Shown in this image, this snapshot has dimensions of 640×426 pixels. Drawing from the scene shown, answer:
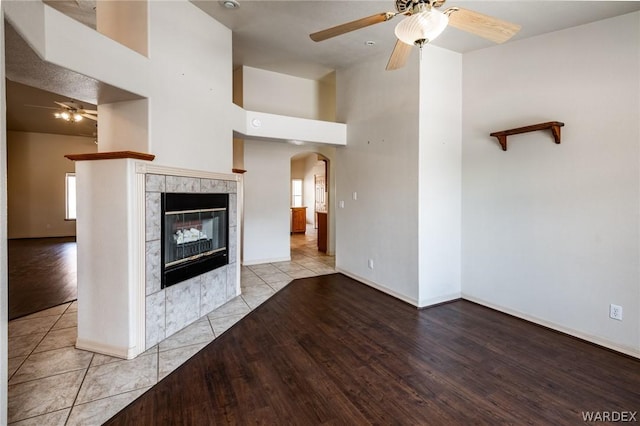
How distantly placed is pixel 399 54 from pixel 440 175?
190 cm

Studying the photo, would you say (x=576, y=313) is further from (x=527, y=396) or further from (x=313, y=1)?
(x=313, y=1)

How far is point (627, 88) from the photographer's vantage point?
265 centimetres

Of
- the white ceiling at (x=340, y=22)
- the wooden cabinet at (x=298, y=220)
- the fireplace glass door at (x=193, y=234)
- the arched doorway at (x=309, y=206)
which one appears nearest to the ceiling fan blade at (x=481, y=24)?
the white ceiling at (x=340, y=22)

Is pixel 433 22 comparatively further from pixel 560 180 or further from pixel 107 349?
pixel 107 349

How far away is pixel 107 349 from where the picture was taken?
254 centimetres

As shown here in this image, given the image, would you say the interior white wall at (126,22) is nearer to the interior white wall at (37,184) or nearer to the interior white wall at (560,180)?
the interior white wall at (560,180)

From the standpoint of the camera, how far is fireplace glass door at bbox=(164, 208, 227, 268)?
9.28ft

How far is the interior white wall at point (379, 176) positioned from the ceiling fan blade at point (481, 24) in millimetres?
1663

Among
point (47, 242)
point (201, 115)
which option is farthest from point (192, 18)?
point (47, 242)

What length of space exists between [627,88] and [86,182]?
15.8 ft

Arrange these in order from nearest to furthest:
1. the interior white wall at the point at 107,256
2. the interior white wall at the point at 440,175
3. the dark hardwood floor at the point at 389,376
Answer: the dark hardwood floor at the point at 389,376, the interior white wall at the point at 107,256, the interior white wall at the point at 440,175

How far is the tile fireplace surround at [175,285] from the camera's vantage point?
2605mm

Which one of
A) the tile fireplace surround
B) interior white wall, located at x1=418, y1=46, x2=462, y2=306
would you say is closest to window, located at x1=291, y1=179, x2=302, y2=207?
the tile fireplace surround

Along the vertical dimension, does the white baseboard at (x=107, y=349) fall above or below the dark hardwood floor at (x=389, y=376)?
above
